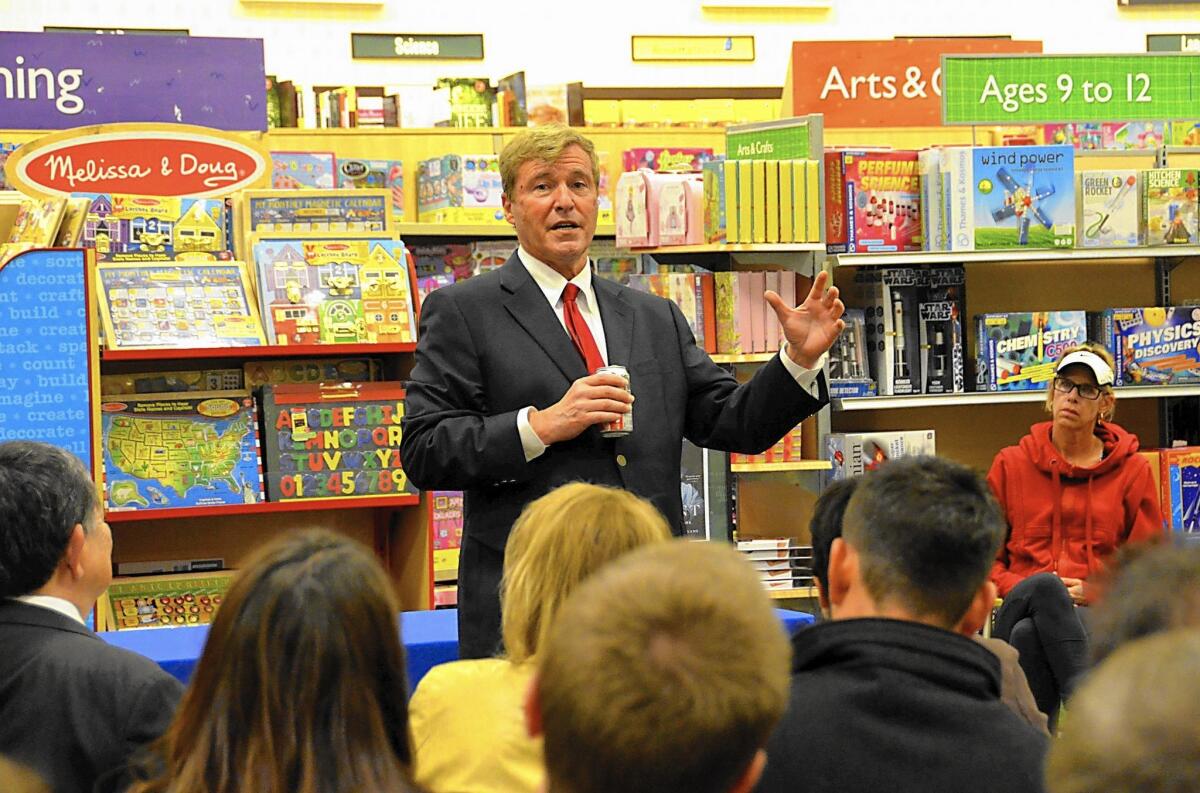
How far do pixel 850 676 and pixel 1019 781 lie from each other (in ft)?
0.67

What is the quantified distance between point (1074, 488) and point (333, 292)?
7.85 ft

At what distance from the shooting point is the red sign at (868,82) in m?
6.89

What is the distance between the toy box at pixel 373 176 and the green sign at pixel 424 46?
4.85 m

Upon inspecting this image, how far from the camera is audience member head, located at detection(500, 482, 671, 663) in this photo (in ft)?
6.02

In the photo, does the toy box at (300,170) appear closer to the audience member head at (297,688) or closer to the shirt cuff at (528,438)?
the shirt cuff at (528,438)

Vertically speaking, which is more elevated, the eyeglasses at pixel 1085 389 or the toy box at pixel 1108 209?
the toy box at pixel 1108 209

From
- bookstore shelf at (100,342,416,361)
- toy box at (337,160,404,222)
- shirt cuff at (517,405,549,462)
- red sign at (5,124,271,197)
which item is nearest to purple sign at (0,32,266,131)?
red sign at (5,124,271,197)

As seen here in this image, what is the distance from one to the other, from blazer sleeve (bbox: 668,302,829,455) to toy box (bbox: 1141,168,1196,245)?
10.8 ft

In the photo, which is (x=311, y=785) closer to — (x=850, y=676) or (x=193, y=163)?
(x=850, y=676)

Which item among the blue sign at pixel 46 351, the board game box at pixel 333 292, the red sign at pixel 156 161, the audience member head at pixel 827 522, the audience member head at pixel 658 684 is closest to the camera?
the audience member head at pixel 658 684

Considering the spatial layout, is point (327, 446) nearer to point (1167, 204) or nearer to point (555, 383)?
point (555, 383)

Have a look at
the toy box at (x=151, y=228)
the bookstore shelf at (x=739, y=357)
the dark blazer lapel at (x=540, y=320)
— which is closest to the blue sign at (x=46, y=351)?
the toy box at (x=151, y=228)

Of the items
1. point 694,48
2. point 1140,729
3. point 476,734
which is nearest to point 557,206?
point 476,734

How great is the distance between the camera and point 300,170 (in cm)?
671
